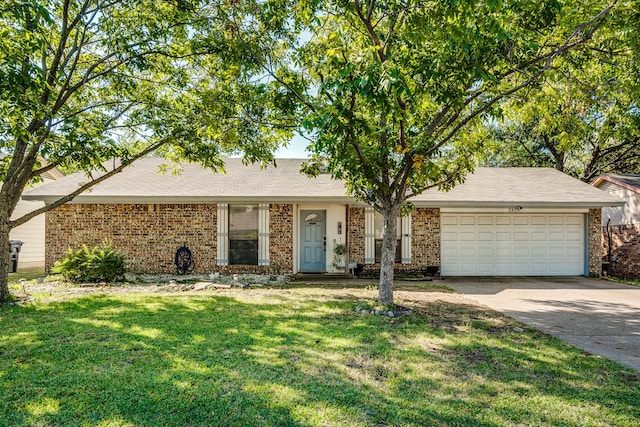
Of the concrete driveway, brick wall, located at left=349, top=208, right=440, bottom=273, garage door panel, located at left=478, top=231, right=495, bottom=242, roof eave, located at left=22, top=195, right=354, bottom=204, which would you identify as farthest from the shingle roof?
roof eave, located at left=22, top=195, right=354, bottom=204

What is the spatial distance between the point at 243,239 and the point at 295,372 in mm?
8022

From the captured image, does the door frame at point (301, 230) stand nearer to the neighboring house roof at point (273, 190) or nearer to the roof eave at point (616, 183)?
the neighboring house roof at point (273, 190)

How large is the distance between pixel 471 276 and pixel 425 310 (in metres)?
5.82

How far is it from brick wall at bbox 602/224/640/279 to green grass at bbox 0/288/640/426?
9326 mm

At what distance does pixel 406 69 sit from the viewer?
520 cm

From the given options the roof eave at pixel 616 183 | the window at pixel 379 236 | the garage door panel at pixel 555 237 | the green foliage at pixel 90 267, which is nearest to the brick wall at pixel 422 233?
the window at pixel 379 236

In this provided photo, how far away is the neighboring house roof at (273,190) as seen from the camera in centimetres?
1098

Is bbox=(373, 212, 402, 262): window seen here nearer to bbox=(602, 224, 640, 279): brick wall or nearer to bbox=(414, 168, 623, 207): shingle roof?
bbox=(414, 168, 623, 207): shingle roof

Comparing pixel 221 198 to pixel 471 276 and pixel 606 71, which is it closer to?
pixel 471 276

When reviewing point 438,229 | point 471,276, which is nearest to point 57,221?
point 438,229

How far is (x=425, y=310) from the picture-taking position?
23.3 ft

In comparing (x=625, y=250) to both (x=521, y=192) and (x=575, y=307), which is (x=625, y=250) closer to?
(x=521, y=192)

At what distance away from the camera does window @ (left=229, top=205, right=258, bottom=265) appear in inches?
459

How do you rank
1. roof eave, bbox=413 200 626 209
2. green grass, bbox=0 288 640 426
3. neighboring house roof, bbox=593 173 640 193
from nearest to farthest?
green grass, bbox=0 288 640 426
roof eave, bbox=413 200 626 209
neighboring house roof, bbox=593 173 640 193
